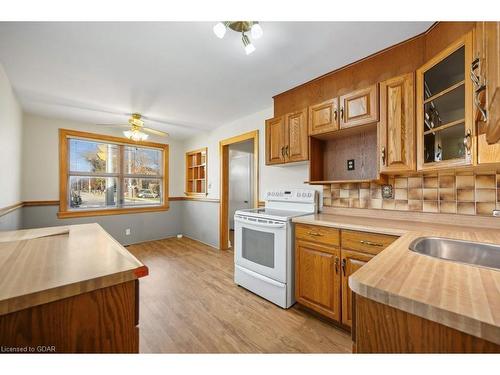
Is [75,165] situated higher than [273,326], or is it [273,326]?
Answer: [75,165]

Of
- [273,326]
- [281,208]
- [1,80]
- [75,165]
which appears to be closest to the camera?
[273,326]

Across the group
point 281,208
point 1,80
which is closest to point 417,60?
point 281,208

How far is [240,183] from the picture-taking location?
223 inches

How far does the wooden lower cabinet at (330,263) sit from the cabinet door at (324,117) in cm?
93

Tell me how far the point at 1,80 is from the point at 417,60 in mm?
3528

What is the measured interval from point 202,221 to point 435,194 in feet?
11.9

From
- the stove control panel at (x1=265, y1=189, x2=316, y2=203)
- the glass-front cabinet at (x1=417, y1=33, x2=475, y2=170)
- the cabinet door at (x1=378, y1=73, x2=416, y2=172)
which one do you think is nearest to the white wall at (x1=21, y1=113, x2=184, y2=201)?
the stove control panel at (x1=265, y1=189, x2=316, y2=203)

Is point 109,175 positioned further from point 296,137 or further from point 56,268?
point 56,268

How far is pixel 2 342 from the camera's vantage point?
23.6 inches

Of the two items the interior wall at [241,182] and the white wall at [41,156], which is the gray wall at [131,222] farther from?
the interior wall at [241,182]

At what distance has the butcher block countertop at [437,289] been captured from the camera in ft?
1.64

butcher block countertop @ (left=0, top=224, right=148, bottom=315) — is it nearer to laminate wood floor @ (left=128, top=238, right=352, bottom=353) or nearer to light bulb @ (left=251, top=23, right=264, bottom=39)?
laminate wood floor @ (left=128, top=238, right=352, bottom=353)
